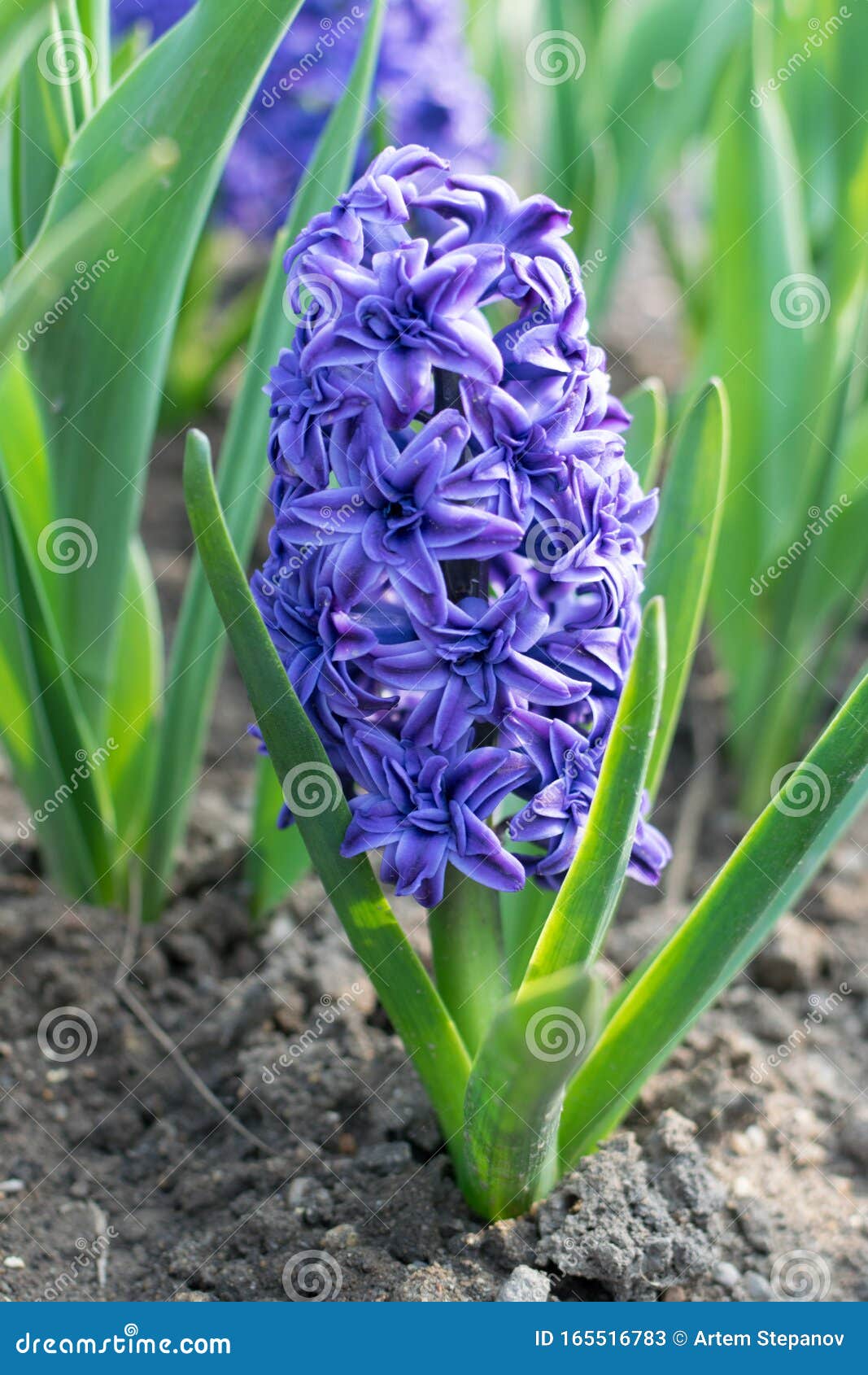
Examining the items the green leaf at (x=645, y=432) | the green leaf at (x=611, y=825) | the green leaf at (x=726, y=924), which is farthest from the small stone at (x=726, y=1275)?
the green leaf at (x=645, y=432)

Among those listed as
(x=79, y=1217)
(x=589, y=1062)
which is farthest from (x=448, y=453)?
(x=79, y=1217)

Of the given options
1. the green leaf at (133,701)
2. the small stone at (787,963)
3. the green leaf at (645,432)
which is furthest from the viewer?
the small stone at (787,963)

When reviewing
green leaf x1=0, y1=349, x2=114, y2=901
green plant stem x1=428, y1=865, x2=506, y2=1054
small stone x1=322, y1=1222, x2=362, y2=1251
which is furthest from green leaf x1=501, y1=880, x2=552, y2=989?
green leaf x1=0, y1=349, x2=114, y2=901

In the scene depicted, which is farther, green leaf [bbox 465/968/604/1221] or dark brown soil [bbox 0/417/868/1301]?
dark brown soil [bbox 0/417/868/1301]

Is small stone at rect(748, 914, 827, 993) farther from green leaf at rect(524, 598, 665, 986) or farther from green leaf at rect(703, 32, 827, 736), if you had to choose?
green leaf at rect(524, 598, 665, 986)

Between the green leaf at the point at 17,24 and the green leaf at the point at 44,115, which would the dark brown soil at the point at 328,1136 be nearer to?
the green leaf at the point at 44,115

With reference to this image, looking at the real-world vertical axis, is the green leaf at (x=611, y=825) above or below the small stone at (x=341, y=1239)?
above

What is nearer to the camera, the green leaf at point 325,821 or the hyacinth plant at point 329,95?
the green leaf at point 325,821

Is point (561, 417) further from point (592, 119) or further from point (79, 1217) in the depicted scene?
point (592, 119)
